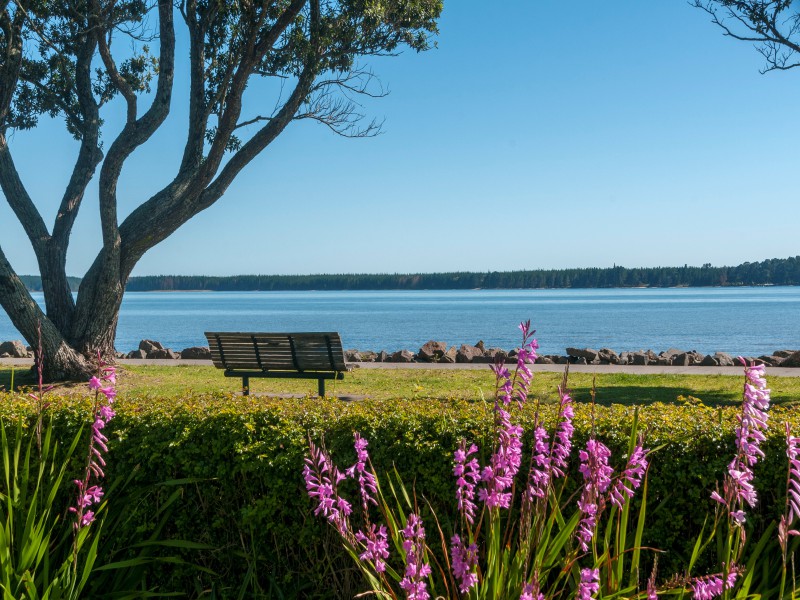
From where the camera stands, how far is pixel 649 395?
35.9 ft

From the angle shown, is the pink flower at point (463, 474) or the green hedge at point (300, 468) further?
the green hedge at point (300, 468)

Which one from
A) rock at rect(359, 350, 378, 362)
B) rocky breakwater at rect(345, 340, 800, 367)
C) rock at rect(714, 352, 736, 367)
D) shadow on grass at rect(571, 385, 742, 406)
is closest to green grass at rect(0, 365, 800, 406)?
shadow on grass at rect(571, 385, 742, 406)

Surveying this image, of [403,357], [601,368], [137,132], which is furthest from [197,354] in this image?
[601,368]

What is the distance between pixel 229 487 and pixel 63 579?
0.92m

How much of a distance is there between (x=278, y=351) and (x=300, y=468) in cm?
701

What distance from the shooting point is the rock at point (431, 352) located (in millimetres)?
16688

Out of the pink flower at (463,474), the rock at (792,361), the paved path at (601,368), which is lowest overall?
the paved path at (601,368)

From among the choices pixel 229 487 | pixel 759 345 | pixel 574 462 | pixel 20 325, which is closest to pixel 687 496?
pixel 574 462

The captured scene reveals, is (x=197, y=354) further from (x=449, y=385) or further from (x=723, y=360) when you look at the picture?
(x=723, y=360)

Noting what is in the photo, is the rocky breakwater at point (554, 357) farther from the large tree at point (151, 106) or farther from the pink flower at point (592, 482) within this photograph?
the pink flower at point (592, 482)

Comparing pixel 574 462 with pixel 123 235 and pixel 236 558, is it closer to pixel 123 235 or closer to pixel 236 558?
pixel 236 558

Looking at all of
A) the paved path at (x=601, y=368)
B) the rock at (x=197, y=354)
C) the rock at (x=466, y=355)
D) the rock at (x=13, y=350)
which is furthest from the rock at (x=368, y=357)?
the rock at (x=13, y=350)

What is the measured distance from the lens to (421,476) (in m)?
3.77

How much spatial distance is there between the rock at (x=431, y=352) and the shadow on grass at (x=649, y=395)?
524cm
